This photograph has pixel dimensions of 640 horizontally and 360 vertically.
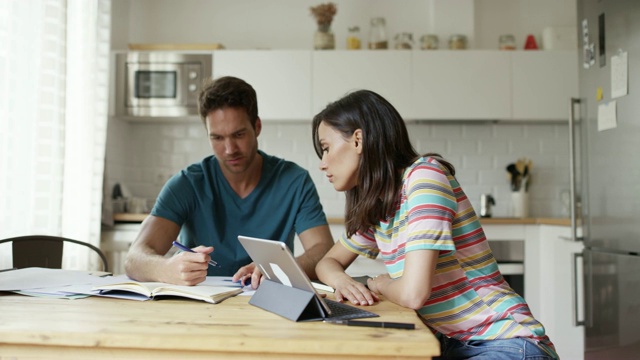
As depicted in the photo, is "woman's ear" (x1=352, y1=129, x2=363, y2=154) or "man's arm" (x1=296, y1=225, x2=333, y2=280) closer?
"woman's ear" (x1=352, y1=129, x2=363, y2=154)

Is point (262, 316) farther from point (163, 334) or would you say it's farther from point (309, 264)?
point (309, 264)

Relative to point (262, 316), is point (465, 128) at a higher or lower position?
higher

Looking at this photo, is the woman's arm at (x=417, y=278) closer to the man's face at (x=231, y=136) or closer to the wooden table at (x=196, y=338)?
the wooden table at (x=196, y=338)

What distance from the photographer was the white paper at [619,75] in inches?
115

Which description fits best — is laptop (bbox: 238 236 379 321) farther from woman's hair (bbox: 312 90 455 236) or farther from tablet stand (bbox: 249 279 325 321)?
woman's hair (bbox: 312 90 455 236)

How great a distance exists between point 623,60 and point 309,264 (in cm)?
174

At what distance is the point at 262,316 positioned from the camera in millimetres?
1329

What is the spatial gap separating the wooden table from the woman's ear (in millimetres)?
472

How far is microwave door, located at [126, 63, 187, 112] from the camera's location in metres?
4.41

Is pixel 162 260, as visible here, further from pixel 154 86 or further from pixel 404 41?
pixel 404 41

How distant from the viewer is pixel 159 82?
4.42 meters

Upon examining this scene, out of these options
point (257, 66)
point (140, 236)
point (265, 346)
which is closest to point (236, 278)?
point (140, 236)

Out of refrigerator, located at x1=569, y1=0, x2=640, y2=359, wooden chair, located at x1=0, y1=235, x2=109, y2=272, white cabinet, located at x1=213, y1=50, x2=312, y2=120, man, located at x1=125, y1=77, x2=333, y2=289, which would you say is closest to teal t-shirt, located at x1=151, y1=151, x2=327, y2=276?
man, located at x1=125, y1=77, x2=333, y2=289

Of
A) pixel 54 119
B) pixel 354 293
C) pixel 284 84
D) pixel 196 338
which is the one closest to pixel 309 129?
pixel 284 84
